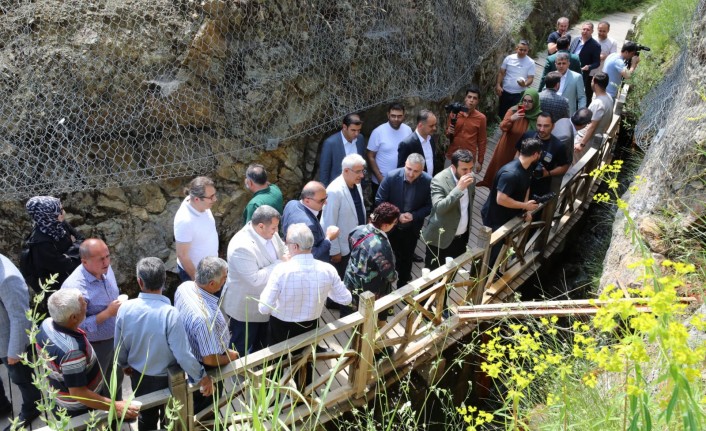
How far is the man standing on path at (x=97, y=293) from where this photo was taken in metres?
4.28

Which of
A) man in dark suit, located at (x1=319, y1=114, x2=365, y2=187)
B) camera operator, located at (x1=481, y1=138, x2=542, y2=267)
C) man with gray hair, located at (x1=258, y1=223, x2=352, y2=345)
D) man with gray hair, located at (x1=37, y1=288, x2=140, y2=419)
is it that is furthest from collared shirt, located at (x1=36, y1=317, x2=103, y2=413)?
camera operator, located at (x1=481, y1=138, x2=542, y2=267)

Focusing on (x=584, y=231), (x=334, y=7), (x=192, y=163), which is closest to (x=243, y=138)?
(x=192, y=163)

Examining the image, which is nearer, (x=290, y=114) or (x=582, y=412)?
(x=582, y=412)

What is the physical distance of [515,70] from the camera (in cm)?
912

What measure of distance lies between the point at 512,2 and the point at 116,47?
8.51m

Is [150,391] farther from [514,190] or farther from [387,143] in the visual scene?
[514,190]

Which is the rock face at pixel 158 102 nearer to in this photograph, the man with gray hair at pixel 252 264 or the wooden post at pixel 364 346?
the man with gray hair at pixel 252 264

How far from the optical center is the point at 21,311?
13.9 ft

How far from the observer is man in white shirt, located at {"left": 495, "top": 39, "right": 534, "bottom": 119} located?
9.04 metres

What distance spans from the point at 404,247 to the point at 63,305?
3.40m

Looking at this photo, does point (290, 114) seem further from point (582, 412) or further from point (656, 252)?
point (582, 412)

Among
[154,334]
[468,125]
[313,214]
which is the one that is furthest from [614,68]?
[154,334]

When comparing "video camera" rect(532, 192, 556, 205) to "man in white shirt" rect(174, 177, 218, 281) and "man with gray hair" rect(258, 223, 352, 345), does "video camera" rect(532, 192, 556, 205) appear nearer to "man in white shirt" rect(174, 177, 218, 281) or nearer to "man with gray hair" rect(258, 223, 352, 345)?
"man with gray hair" rect(258, 223, 352, 345)

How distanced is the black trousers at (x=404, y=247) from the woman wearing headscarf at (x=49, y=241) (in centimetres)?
293
